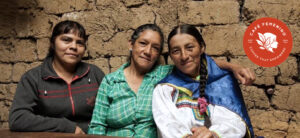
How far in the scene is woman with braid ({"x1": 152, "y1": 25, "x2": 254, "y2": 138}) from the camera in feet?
5.72

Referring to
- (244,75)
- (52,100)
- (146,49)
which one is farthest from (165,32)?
(52,100)

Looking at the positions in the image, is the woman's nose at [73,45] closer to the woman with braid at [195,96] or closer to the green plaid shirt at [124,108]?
the green plaid shirt at [124,108]

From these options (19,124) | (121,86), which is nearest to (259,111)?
(121,86)

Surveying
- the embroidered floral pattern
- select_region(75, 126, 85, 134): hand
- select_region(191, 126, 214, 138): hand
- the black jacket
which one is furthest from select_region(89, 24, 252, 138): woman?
select_region(191, 126, 214, 138): hand

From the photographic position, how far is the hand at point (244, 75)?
5.97ft

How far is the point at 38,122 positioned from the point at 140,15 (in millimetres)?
1656

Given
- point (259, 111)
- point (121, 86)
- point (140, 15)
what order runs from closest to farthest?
point (121, 86)
point (259, 111)
point (140, 15)

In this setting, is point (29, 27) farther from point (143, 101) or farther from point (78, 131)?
point (143, 101)

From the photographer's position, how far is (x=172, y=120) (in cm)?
173

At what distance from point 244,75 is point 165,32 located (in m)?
1.20

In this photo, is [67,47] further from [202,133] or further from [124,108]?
[202,133]

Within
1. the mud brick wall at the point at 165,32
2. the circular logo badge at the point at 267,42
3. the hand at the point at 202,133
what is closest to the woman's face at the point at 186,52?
the hand at the point at 202,133

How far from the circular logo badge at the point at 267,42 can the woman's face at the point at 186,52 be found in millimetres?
883

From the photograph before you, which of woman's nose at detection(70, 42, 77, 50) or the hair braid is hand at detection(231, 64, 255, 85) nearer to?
the hair braid
